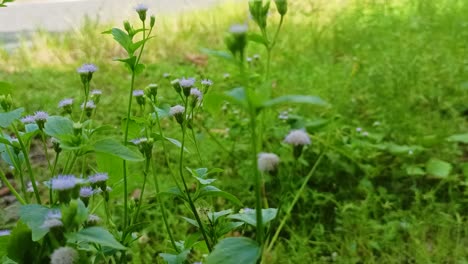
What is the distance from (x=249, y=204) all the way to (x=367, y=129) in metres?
0.58

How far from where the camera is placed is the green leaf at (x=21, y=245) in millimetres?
697

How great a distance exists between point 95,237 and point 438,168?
140cm

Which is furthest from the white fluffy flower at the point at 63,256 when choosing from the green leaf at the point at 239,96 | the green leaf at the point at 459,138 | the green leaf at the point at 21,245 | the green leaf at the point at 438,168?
the green leaf at the point at 459,138

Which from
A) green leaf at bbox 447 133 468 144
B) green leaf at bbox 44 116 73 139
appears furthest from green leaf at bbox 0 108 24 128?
green leaf at bbox 447 133 468 144

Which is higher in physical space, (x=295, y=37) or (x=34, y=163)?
(x=295, y=37)

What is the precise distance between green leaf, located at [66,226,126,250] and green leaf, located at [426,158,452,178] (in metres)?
1.35

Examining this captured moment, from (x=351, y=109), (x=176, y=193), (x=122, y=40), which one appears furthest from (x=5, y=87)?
(x=351, y=109)

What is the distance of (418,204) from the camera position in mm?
1677

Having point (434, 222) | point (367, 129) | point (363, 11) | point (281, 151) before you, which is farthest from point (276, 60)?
point (434, 222)

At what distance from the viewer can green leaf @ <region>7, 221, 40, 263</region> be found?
0.70m

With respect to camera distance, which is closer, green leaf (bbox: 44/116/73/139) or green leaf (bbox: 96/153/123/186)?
green leaf (bbox: 44/116/73/139)

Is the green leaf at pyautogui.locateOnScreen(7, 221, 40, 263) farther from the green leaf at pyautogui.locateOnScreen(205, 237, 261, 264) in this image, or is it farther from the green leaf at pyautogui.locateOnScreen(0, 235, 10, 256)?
the green leaf at pyautogui.locateOnScreen(205, 237, 261, 264)

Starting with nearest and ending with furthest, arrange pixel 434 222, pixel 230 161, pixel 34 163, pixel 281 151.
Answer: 1. pixel 434 222
2. pixel 281 151
3. pixel 230 161
4. pixel 34 163

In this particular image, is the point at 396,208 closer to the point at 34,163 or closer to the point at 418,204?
the point at 418,204
